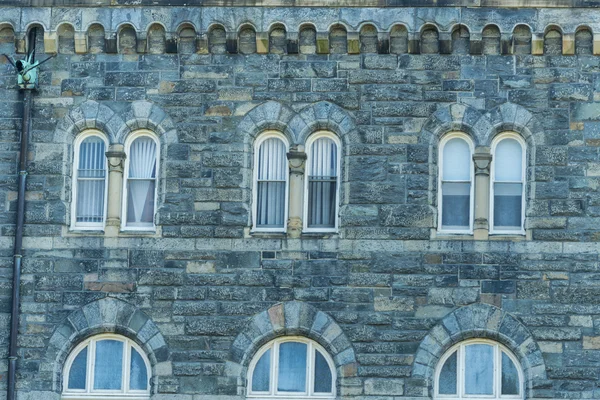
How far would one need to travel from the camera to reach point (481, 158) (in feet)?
85.7

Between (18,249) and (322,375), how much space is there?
4958 millimetres

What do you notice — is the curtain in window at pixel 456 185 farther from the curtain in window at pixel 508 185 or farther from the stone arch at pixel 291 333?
the stone arch at pixel 291 333

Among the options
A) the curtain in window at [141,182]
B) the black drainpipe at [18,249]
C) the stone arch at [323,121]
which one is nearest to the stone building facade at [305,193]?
the stone arch at [323,121]

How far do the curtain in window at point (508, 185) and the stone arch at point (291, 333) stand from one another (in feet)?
9.61

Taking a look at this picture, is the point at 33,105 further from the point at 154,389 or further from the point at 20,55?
the point at 154,389

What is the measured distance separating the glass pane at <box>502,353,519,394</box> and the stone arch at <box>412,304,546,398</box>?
182 millimetres

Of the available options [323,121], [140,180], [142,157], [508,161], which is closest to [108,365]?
[140,180]

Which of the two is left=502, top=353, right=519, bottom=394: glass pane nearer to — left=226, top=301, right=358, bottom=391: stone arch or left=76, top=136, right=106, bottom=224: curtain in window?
left=226, top=301, right=358, bottom=391: stone arch

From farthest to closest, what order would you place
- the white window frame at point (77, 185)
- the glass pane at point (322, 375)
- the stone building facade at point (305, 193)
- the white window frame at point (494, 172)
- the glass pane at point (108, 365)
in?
the white window frame at point (77, 185)
the glass pane at point (108, 365)
the white window frame at point (494, 172)
the glass pane at point (322, 375)
the stone building facade at point (305, 193)

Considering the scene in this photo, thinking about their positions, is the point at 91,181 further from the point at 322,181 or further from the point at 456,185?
the point at 456,185

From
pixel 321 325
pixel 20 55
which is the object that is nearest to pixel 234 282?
pixel 321 325

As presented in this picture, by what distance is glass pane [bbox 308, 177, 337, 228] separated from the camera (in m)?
26.4

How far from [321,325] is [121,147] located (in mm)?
4112

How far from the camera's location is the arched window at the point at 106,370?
26.2 metres
